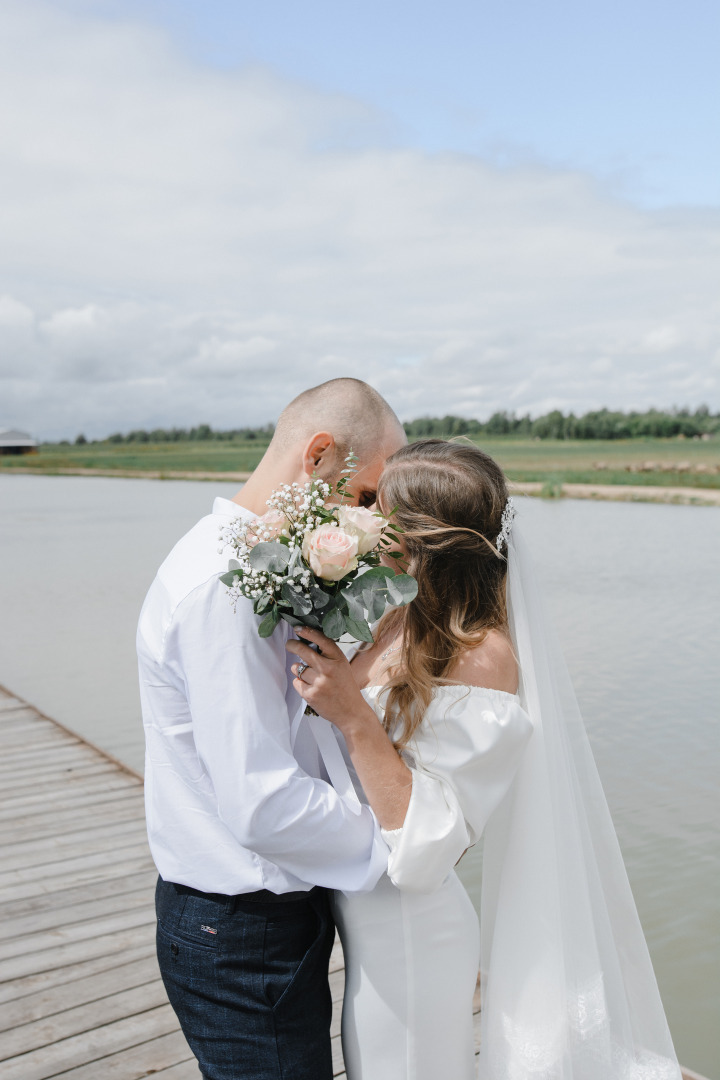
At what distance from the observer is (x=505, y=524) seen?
218 cm

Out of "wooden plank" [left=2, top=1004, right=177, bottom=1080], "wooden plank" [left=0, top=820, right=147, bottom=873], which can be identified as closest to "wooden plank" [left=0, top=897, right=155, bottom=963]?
"wooden plank" [left=2, top=1004, right=177, bottom=1080]

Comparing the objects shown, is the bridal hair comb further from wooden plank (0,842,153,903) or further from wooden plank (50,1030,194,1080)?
wooden plank (0,842,153,903)

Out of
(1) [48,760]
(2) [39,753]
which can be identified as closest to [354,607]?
(1) [48,760]

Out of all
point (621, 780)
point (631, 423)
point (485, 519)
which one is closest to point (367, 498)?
point (485, 519)

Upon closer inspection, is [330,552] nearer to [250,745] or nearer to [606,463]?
[250,745]

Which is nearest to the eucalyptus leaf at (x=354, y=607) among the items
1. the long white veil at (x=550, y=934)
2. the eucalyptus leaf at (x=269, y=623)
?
the eucalyptus leaf at (x=269, y=623)

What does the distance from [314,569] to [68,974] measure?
2.75 m

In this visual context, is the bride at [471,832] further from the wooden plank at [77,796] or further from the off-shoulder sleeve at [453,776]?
the wooden plank at [77,796]

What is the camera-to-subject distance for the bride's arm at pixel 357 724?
1.70 m

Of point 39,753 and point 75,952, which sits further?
point 39,753

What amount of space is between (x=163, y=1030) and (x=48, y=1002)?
0.50 m

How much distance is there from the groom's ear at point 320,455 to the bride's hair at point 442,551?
134mm

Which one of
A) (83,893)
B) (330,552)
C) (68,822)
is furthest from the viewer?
(68,822)

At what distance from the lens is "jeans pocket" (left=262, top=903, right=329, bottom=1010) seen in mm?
1770
